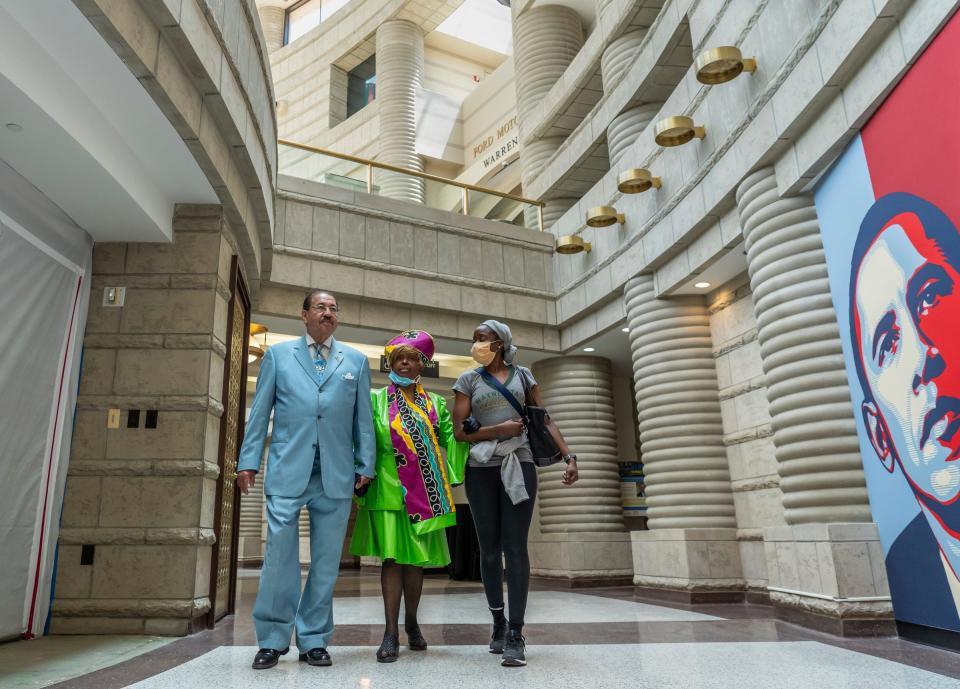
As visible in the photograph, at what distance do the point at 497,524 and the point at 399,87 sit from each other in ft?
60.1

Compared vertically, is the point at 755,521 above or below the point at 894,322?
below

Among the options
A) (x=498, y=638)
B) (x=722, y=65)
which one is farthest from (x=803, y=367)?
(x=498, y=638)

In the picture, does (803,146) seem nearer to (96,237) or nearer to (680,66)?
(680,66)

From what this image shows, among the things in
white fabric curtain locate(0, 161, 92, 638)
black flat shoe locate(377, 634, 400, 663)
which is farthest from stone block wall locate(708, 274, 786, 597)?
white fabric curtain locate(0, 161, 92, 638)

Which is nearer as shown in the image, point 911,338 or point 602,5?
point 911,338

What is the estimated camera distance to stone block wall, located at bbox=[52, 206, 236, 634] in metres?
4.54

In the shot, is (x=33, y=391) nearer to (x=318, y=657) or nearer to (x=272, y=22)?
(x=318, y=657)

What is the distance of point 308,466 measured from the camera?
328cm

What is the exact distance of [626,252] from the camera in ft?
28.5

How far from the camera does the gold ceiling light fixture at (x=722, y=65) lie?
5.60 m

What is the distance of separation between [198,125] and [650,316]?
212 inches

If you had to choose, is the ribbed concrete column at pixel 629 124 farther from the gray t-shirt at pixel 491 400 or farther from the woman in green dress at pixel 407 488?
the woman in green dress at pixel 407 488

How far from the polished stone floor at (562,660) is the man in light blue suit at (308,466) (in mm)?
215

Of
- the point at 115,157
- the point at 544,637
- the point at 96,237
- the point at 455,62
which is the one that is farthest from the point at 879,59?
the point at 455,62
